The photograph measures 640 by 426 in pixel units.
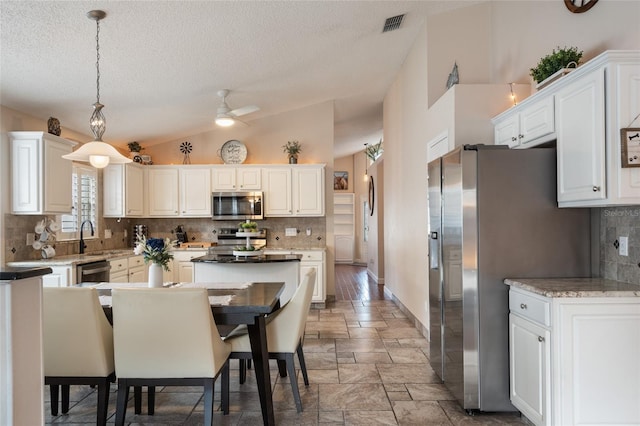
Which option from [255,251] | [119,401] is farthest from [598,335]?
[255,251]

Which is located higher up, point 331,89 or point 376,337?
point 331,89

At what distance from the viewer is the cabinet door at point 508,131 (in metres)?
3.10

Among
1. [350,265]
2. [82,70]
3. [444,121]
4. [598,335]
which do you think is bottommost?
[350,265]

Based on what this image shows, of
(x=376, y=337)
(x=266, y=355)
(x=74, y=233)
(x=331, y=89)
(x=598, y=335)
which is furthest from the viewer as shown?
(x=331, y=89)

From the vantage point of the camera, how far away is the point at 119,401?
2.36m

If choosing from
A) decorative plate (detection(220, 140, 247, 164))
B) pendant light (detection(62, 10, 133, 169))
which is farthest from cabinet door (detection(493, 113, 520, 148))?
decorative plate (detection(220, 140, 247, 164))

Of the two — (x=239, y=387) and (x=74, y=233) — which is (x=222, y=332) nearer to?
(x=239, y=387)

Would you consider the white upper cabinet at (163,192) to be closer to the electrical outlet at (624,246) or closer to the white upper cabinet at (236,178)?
the white upper cabinet at (236,178)

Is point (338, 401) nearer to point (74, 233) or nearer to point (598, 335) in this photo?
point (598, 335)

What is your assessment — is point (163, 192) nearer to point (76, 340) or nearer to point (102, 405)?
point (76, 340)

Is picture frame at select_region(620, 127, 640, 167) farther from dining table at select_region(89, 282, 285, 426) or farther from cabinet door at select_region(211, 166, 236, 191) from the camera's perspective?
cabinet door at select_region(211, 166, 236, 191)

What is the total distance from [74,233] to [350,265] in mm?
8036

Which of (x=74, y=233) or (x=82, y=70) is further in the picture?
(x=74, y=233)

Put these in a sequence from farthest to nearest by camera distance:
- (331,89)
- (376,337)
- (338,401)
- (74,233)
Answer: (331,89) < (74,233) < (376,337) < (338,401)
